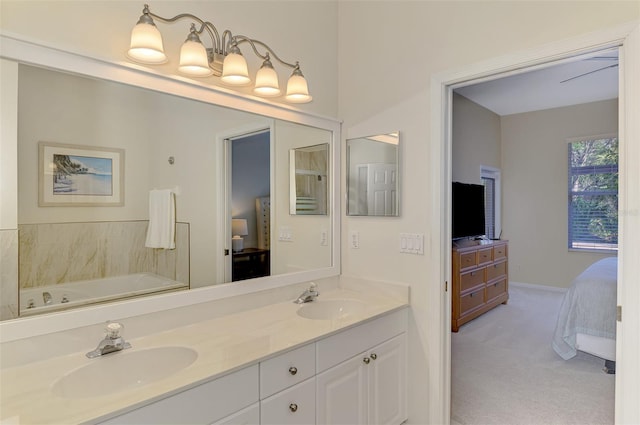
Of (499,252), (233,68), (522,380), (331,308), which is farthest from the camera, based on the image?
(499,252)

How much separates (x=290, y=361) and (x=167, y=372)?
49 cm

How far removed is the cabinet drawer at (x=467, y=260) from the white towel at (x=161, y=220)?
331 centimetres

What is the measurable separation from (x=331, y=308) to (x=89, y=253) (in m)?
1.35

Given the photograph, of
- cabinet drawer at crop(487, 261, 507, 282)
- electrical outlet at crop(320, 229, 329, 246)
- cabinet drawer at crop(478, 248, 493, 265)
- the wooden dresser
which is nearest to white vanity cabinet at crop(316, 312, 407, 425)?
electrical outlet at crop(320, 229, 329, 246)

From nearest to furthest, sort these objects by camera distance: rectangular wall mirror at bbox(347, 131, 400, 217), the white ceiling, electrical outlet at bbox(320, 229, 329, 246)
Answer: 1. rectangular wall mirror at bbox(347, 131, 400, 217)
2. electrical outlet at bbox(320, 229, 329, 246)
3. the white ceiling

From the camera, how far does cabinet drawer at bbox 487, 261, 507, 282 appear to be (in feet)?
15.3

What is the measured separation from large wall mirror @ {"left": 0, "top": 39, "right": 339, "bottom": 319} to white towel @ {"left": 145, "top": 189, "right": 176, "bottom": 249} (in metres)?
0.01

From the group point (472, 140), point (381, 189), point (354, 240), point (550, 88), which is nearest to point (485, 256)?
point (472, 140)

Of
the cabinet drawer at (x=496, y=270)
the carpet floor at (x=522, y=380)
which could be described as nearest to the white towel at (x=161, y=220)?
the carpet floor at (x=522, y=380)

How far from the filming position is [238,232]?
6.57ft

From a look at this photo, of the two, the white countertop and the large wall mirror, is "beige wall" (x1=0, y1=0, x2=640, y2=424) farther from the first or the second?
the white countertop

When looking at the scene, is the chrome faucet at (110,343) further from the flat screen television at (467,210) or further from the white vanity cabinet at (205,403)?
the flat screen television at (467,210)

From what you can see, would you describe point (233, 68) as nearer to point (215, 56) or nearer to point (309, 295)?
point (215, 56)

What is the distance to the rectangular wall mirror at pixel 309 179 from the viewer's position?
232 centimetres
